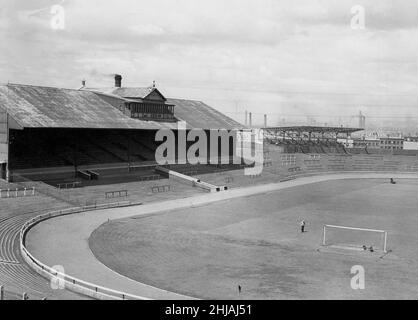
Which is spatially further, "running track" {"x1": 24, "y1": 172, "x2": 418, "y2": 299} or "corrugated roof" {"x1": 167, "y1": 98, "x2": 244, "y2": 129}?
"corrugated roof" {"x1": 167, "y1": 98, "x2": 244, "y2": 129}

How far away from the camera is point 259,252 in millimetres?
34281

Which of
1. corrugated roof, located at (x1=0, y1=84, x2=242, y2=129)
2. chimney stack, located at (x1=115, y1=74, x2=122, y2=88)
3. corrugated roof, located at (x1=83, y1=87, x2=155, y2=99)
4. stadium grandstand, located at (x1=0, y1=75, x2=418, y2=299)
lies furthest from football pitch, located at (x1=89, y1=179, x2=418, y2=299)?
Answer: chimney stack, located at (x1=115, y1=74, x2=122, y2=88)

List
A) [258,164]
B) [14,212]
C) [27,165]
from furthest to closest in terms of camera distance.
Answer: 1. [258,164]
2. [27,165]
3. [14,212]

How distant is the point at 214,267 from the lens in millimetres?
30219

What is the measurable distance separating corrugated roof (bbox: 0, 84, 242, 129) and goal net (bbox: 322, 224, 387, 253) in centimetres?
3071

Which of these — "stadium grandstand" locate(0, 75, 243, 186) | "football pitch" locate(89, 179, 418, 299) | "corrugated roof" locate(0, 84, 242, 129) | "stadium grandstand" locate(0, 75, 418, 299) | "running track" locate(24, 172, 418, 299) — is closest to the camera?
"running track" locate(24, 172, 418, 299)

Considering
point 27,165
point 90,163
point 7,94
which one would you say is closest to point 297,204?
point 90,163

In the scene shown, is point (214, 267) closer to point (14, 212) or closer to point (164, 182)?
point (14, 212)

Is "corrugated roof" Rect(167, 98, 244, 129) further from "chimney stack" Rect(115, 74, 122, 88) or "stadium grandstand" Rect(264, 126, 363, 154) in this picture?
"stadium grandstand" Rect(264, 126, 363, 154)

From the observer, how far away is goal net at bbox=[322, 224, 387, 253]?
1439 inches

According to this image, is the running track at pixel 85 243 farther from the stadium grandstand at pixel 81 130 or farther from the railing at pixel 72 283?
the stadium grandstand at pixel 81 130

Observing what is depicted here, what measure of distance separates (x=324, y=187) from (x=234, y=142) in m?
19.4

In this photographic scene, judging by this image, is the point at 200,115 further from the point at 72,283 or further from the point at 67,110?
the point at 72,283

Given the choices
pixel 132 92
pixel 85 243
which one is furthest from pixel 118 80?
pixel 85 243
